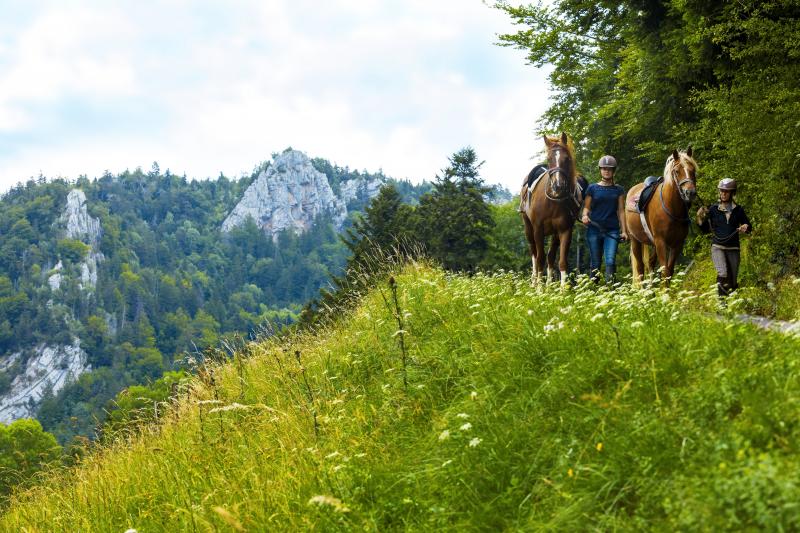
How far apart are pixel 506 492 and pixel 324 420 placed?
84.8 inches

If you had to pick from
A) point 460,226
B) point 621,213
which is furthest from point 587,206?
point 460,226

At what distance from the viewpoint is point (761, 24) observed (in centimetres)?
1202

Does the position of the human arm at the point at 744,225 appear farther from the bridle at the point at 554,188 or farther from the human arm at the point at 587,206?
the bridle at the point at 554,188

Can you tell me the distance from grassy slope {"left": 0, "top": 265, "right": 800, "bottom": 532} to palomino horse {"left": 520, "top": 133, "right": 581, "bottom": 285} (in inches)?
172

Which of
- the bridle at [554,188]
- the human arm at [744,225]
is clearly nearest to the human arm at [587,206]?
the bridle at [554,188]

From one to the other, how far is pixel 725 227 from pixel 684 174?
3.15 feet

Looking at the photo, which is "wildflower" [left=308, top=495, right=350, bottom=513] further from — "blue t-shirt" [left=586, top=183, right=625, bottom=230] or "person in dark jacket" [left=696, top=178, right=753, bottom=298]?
"blue t-shirt" [left=586, top=183, right=625, bottom=230]

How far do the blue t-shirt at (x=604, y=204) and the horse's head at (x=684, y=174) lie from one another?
126 centimetres

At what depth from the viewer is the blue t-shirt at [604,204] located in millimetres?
11109

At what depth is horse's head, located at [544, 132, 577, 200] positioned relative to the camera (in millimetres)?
11320

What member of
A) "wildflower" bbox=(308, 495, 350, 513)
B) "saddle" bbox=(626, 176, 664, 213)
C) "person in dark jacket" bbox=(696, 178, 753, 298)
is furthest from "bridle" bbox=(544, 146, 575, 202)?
"wildflower" bbox=(308, 495, 350, 513)

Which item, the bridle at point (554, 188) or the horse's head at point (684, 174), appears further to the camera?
the bridle at point (554, 188)

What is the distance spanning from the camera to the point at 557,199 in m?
11.5

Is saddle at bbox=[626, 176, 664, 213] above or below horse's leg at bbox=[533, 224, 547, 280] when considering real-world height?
above
